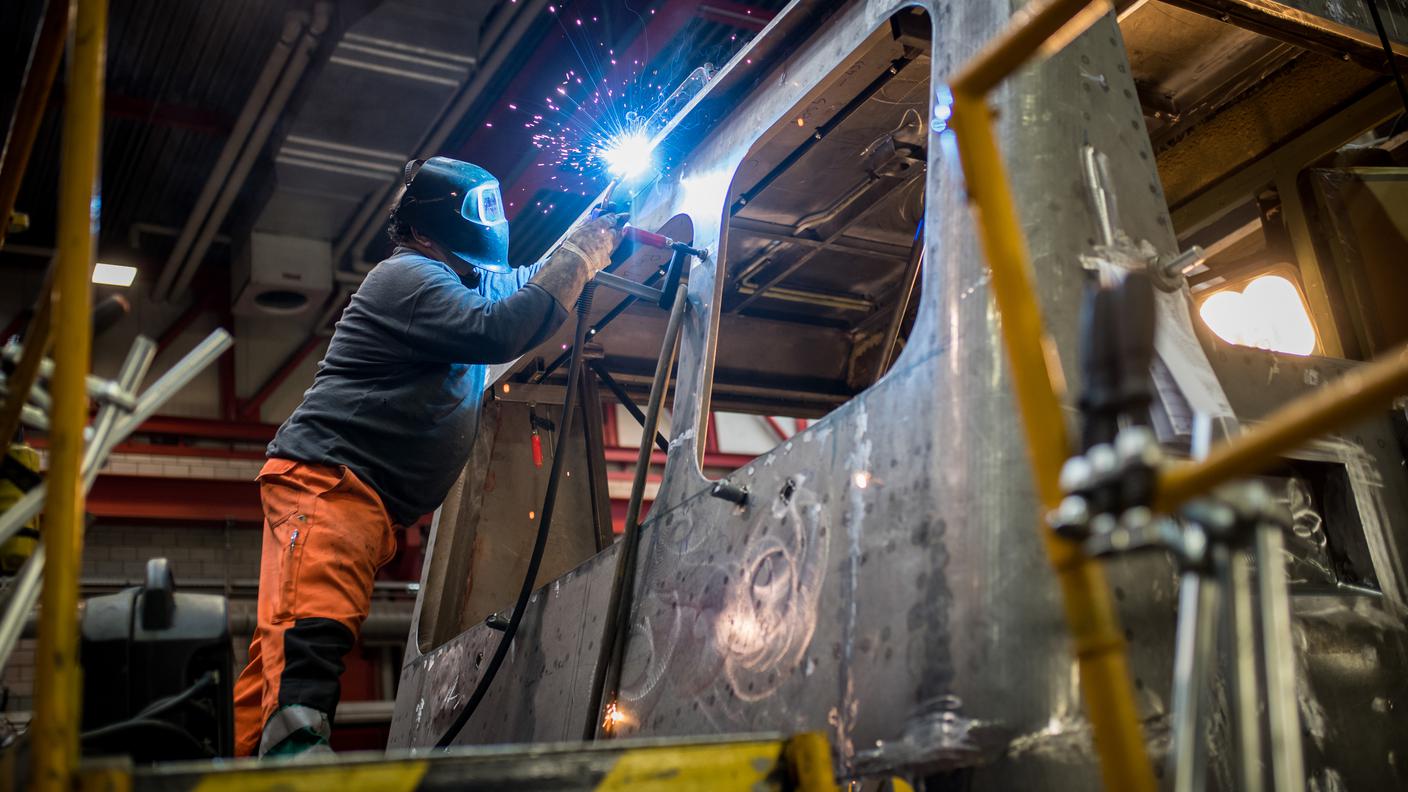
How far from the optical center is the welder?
3215 millimetres

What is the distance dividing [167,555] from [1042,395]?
40.5 ft

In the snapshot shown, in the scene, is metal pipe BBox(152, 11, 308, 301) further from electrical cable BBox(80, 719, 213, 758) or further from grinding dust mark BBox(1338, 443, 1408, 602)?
grinding dust mark BBox(1338, 443, 1408, 602)

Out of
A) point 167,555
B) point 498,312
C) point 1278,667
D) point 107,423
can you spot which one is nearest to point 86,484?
point 107,423

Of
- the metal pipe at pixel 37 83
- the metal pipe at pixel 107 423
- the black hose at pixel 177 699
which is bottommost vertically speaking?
the black hose at pixel 177 699

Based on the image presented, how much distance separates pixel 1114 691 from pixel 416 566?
11.9m

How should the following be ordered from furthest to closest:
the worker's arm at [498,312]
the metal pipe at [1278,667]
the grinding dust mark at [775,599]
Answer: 1. the worker's arm at [498,312]
2. the grinding dust mark at [775,599]
3. the metal pipe at [1278,667]

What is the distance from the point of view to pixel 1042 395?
1428 millimetres

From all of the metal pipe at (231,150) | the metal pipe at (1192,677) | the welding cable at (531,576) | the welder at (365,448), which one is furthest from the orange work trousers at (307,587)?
the metal pipe at (231,150)

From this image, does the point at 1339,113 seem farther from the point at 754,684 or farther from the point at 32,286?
the point at 32,286

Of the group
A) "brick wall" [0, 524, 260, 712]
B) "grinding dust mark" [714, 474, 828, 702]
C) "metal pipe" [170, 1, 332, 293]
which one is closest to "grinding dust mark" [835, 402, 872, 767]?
"grinding dust mark" [714, 474, 828, 702]

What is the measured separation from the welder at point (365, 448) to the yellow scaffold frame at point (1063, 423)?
208cm

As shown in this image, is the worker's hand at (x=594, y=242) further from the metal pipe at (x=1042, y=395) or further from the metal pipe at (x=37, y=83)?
the metal pipe at (x=1042, y=395)

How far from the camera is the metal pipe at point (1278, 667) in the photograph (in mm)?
1153

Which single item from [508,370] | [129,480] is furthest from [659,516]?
[129,480]
